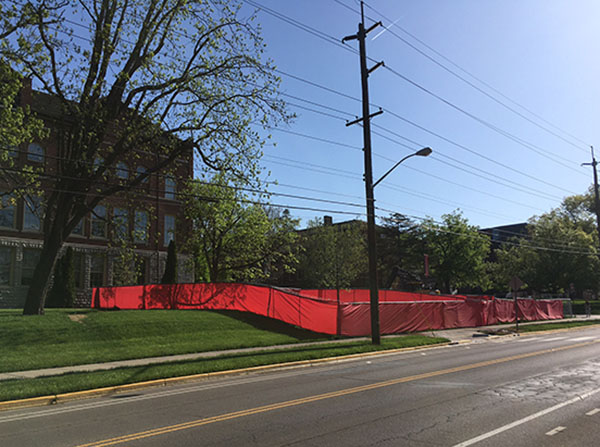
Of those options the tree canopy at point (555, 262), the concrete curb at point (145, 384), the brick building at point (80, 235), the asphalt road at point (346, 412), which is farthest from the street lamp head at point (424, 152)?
the tree canopy at point (555, 262)

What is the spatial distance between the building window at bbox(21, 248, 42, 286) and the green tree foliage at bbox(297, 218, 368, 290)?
35.2 meters

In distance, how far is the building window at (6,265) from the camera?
32.8 m

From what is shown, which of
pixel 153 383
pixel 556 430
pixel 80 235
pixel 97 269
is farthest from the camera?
pixel 97 269

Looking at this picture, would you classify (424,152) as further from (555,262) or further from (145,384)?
(555,262)

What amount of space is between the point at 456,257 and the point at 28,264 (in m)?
48.4

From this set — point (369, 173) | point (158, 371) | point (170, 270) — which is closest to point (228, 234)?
point (170, 270)

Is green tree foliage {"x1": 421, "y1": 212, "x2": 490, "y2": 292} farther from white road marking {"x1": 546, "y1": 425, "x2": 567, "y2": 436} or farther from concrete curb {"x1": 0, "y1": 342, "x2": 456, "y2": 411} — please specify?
white road marking {"x1": 546, "y1": 425, "x2": 567, "y2": 436}

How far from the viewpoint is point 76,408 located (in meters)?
8.89

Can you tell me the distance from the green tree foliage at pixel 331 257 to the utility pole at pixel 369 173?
41099mm

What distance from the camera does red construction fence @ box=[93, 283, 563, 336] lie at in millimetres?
23000

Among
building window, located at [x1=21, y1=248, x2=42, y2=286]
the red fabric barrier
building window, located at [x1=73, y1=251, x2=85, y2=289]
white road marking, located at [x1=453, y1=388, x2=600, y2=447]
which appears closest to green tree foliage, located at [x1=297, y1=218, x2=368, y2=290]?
the red fabric barrier

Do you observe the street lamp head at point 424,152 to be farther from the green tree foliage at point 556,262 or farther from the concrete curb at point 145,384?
the green tree foliage at point 556,262

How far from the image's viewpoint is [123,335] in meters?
18.4

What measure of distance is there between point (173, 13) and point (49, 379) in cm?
1653
